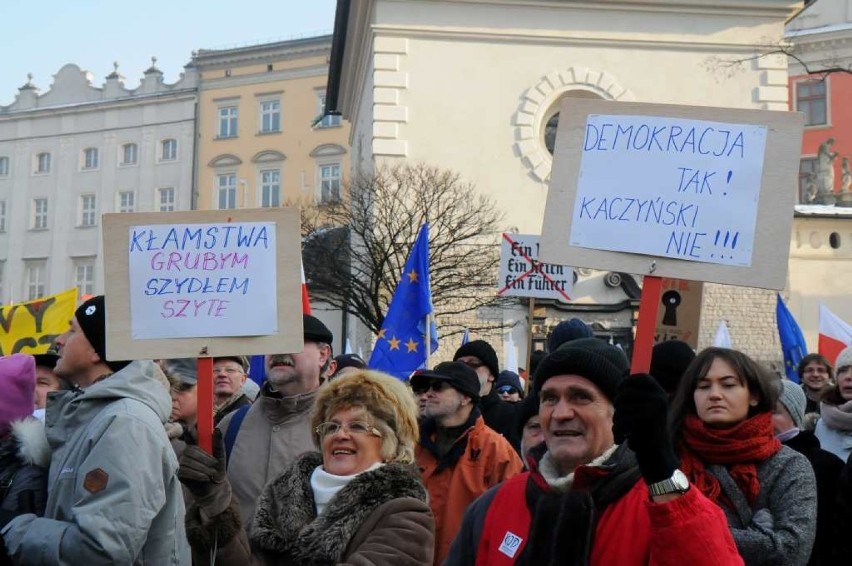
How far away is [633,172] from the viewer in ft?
11.5

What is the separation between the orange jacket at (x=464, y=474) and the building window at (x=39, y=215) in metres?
53.3

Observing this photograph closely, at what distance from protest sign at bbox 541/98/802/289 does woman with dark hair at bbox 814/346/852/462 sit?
299cm

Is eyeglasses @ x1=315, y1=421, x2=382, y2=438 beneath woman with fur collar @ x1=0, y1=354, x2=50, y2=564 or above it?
above

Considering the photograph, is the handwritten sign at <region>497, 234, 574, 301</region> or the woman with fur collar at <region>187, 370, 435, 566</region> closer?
the woman with fur collar at <region>187, 370, 435, 566</region>

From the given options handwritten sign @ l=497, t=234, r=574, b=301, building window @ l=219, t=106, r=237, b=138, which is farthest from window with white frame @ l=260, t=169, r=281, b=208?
handwritten sign @ l=497, t=234, r=574, b=301

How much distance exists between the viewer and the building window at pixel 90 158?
5462 cm

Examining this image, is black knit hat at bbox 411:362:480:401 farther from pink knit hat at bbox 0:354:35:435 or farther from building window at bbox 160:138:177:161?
building window at bbox 160:138:177:161

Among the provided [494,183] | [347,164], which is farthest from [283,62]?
[494,183]

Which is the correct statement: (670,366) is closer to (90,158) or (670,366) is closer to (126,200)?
(126,200)

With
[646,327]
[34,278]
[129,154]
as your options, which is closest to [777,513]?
[646,327]

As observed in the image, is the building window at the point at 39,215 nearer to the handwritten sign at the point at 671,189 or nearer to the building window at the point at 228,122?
the building window at the point at 228,122

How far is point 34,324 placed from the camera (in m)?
10.0

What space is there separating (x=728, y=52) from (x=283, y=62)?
29.5 meters

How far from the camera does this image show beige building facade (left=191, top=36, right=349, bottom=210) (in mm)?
50031
